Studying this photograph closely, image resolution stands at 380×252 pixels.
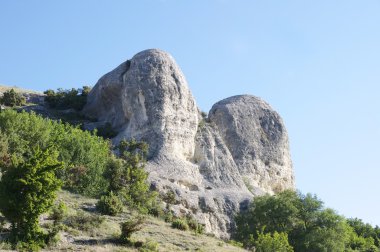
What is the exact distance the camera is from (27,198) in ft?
77.3

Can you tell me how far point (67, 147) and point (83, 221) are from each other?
38.1ft

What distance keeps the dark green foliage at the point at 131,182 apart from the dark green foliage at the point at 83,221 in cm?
548

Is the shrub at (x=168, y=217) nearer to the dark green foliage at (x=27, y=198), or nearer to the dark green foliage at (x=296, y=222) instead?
the dark green foliage at (x=296, y=222)

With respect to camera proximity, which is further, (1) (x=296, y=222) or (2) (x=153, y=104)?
(2) (x=153, y=104)

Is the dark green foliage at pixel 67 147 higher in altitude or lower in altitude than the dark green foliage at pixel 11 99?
lower

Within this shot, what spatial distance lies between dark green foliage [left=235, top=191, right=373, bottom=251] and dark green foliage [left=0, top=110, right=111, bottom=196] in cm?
1054

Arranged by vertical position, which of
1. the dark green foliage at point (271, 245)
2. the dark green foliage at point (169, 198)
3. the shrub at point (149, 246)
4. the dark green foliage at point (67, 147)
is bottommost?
the shrub at point (149, 246)

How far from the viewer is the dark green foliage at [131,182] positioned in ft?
113

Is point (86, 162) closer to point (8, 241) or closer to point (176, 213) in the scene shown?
point (176, 213)

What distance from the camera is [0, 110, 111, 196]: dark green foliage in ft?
115

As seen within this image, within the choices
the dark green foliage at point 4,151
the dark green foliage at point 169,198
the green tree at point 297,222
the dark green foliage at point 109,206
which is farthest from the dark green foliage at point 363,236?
the dark green foliage at point 4,151

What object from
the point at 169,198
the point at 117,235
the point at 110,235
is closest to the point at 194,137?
the point at 169,198

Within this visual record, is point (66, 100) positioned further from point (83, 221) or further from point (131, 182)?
point (83, 221)

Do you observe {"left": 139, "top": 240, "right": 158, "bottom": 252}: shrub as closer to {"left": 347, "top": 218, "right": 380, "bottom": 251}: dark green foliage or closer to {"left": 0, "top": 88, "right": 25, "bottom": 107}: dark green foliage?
{"left": 347, "top": 218, "right": 380, "bottom": 251}: dark green foliage
